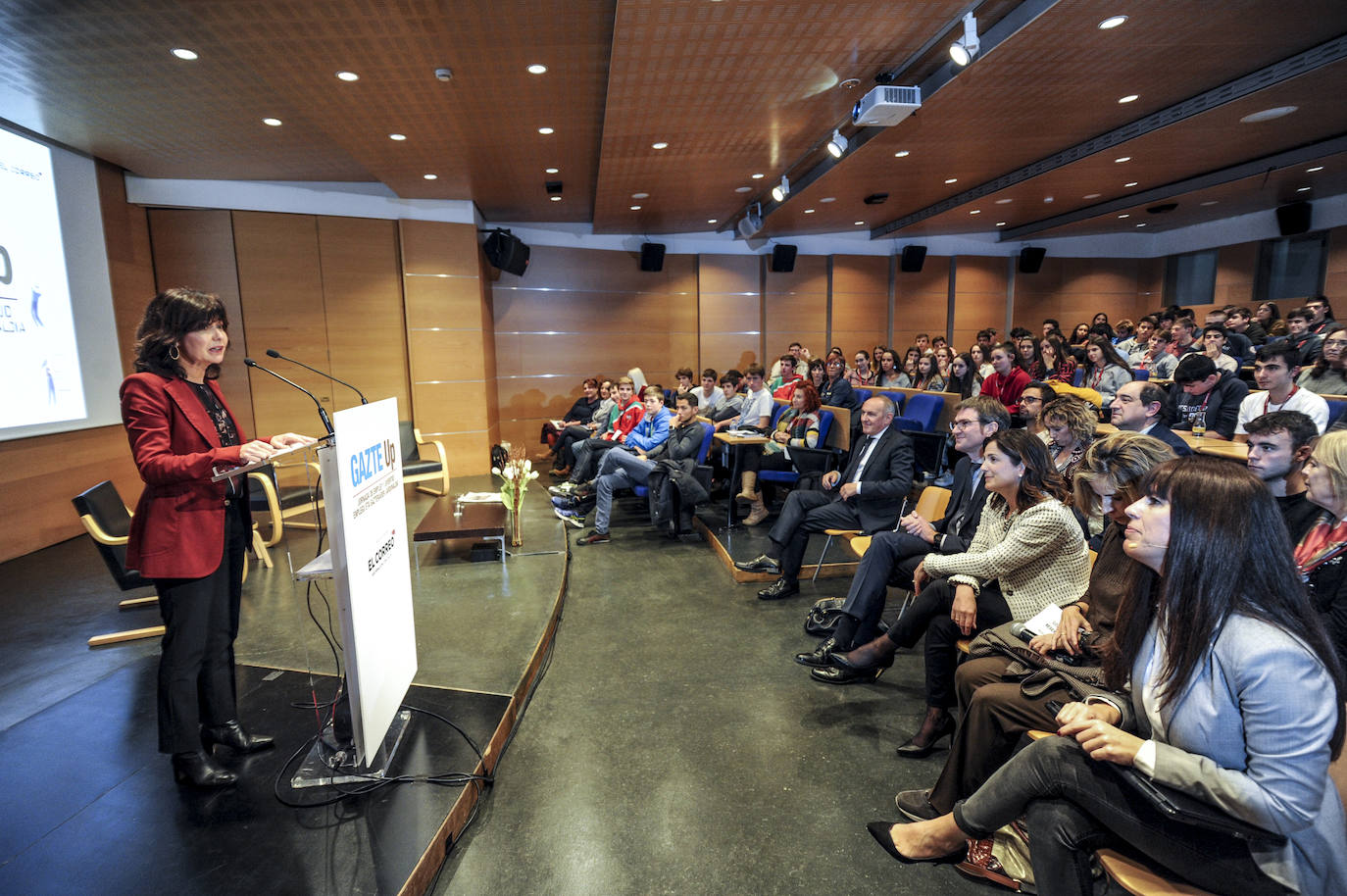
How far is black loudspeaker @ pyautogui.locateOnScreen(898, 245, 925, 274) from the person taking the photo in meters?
10.8

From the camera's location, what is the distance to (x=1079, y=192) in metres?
8.18

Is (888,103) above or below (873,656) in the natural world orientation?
above

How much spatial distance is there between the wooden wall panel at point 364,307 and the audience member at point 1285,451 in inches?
291

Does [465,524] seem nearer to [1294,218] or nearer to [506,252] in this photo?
[506,252]

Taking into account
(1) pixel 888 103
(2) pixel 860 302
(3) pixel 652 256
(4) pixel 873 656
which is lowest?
(4) pixel 873 656

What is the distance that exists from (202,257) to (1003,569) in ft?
25.8

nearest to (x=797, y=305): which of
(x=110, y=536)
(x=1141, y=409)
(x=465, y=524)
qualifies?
(x=1141, y=409)

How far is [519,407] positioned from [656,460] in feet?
15.4

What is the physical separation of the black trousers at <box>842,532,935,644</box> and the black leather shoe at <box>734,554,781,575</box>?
110 cm

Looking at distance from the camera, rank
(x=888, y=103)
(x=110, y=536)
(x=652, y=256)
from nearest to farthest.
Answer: (x=110, y=536), (x=888, y=103), (x=652, y=256)

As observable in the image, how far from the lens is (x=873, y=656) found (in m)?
2.77

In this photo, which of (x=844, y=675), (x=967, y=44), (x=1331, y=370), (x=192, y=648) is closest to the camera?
(x=192, y=648)

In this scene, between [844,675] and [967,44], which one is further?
[967,44]

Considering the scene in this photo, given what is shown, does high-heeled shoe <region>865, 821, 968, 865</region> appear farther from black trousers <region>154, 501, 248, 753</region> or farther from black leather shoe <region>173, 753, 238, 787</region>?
black trousers <region>154, 501, 248, 753</region>
